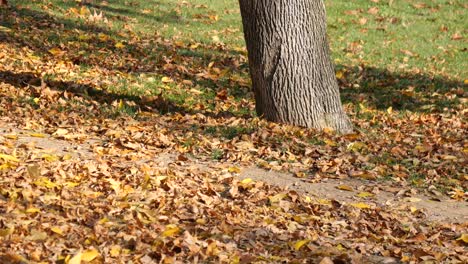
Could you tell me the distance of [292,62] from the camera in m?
8.91

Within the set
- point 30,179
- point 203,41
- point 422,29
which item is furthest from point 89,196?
point 422,29

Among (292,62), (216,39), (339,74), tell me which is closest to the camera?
(292,62)

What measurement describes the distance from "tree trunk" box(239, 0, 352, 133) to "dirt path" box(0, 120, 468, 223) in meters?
1.66

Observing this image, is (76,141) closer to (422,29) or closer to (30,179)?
(30,179)

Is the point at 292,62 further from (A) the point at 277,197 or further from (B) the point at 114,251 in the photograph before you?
(B) the point at 114,251

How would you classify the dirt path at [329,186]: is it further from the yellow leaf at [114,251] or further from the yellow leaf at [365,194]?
the yellow leaf at [114,251]

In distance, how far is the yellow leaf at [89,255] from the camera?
489cm


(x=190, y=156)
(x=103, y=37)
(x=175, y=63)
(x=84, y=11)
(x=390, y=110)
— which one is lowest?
(x=390, y=110)

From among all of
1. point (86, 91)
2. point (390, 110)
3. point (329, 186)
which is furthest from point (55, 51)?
point (329, 186)

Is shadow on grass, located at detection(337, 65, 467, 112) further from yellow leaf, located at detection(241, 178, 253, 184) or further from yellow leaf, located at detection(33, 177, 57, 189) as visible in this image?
yellow leaf, located at detection(33, 177, 57, 189)

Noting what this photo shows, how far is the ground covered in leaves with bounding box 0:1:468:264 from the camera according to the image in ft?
17.8

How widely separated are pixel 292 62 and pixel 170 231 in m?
3.88

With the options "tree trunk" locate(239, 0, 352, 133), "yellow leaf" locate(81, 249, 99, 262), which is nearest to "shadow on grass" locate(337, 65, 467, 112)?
"tree trunk" locate(239, 0, 352, 133)

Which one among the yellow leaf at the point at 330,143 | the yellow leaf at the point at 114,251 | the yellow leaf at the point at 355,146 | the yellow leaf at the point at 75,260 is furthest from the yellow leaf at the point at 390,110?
the yellow leaf at the point at 75,260
